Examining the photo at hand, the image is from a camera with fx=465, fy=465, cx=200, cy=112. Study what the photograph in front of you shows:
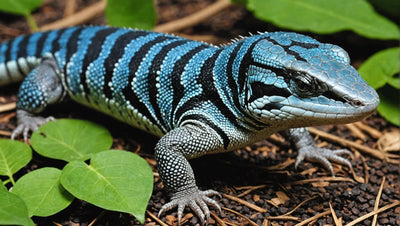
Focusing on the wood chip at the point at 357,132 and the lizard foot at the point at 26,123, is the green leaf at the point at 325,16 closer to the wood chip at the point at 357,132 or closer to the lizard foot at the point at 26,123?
the wood chip at the point at 357,132

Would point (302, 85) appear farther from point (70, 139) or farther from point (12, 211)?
point (70, 139)

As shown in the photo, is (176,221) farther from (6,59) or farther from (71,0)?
(71,0)

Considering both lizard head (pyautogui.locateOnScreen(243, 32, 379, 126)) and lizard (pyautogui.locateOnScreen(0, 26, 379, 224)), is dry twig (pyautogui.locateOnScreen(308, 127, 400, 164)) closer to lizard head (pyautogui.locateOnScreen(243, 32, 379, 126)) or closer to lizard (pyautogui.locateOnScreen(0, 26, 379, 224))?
lizard (pyautogui.locateOnScreen(0, 26, 379, 224))

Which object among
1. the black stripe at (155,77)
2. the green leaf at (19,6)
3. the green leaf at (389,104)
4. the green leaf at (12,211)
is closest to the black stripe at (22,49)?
the green leaf at (19,6)

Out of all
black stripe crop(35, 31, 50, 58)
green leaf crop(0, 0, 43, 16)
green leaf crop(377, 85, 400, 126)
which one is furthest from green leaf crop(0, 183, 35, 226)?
green leaf crop(377, 85, 400, 126)

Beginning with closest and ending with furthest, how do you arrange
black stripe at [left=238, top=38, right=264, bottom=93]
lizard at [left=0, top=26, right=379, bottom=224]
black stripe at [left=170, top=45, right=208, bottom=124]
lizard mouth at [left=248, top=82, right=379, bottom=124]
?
lizard mouth at [left=248, top=82, right=379, bottom=124] < lizard at [left=0, top=26, right=379, bottom=224] < black stripe at [left=238, top=38, right=264, bottom=93] < black stripe at [left=170, top=45, right=208, bottom=124]

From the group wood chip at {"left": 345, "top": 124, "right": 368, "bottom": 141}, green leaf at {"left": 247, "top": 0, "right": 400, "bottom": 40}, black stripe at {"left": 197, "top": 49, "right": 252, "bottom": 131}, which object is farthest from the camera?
green leaf at {"left": 247, "top": 0, "right": 400, "bottom": 40}

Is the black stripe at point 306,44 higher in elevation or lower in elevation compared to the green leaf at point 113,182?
higher

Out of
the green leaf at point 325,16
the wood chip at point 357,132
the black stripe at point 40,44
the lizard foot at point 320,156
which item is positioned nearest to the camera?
the lizard foot at point 320,156
